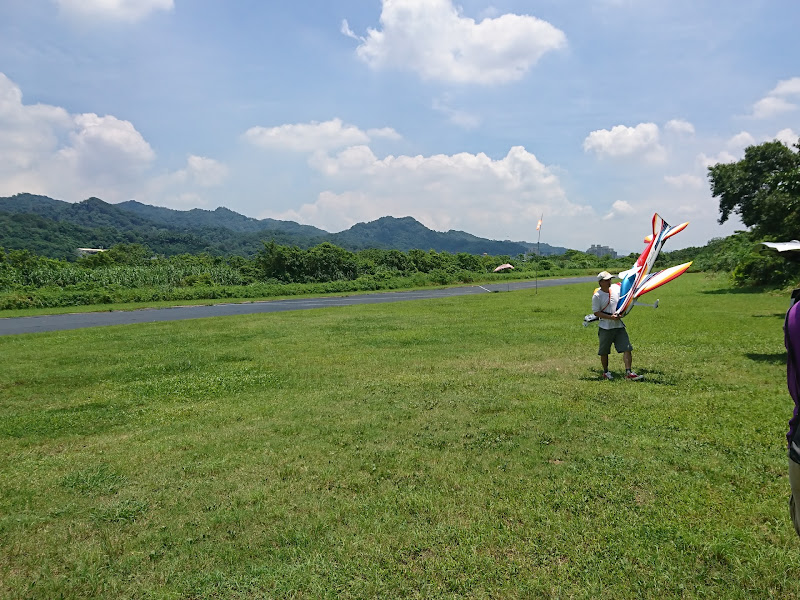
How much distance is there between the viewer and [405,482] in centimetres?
517

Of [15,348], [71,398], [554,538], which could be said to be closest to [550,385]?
[554,538]

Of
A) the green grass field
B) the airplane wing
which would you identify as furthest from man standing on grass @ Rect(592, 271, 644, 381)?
the green grass field

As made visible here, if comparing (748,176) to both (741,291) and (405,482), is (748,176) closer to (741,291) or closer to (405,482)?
(741,291)

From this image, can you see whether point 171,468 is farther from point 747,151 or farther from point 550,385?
point 747,151

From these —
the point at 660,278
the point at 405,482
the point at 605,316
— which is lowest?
the point at 405,482

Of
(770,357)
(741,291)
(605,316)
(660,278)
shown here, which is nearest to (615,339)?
(605,316)

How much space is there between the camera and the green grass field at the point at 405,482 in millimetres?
3674

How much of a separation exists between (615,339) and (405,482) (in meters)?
5.77

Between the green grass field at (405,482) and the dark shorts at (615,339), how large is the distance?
661 mm

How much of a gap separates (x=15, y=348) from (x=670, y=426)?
62.5ft

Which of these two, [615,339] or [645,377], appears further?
[645,377]

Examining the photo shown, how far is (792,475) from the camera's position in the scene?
2527mm

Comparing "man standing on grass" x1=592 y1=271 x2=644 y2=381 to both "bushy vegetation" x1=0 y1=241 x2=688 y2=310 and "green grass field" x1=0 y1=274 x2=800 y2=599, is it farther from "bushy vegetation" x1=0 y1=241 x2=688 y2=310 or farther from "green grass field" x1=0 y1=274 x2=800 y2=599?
"bushy vegetation" x1=0 y1=241 x2=688 y2=310

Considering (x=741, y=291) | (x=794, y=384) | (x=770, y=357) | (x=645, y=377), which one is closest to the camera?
(x=794, y=384)
